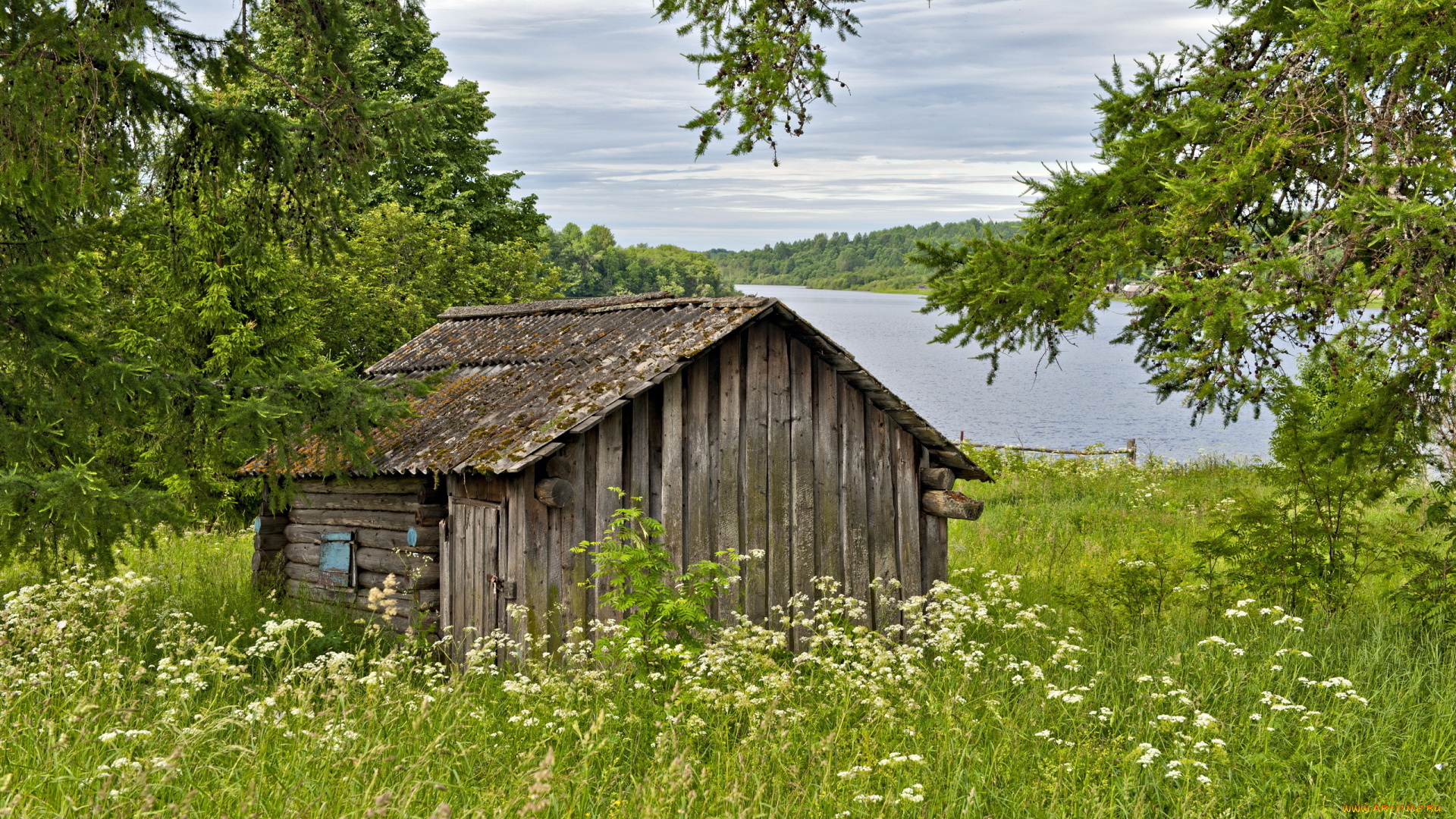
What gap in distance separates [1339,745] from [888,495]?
5.81 metres

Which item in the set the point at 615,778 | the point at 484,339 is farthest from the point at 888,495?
the point at 615,778

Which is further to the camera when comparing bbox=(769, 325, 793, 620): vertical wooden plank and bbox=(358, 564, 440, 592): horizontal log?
bbox=(769, 325, 793, 620): vertical wooden plank

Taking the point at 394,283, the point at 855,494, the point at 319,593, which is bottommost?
the point at 319,593

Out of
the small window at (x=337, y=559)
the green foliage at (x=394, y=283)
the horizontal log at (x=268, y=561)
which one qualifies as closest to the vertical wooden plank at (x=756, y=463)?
the small window at (x=337, y=559)

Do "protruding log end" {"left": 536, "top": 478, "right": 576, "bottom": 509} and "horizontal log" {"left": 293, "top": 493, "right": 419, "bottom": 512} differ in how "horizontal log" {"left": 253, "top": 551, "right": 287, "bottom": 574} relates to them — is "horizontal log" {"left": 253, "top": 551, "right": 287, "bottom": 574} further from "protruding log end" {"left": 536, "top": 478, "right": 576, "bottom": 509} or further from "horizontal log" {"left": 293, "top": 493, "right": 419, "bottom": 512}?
"protruding log end" {"left": 536, "top": 478, "right": 576, "bottom": 509}

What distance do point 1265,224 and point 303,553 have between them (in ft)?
35.3

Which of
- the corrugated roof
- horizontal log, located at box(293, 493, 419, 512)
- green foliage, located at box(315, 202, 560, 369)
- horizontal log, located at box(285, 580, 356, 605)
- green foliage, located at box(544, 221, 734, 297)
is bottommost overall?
horizontal log, located at box(285, 580, 356, 605)

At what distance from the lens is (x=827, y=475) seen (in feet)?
34.4

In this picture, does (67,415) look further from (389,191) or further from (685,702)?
(389,191)

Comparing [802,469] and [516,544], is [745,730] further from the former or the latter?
[802,469]

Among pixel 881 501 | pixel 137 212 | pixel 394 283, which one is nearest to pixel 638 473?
pixel 881 501

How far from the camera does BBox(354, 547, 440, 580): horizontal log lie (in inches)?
386

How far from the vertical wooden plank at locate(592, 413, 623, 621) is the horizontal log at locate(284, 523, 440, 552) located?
6.28ft

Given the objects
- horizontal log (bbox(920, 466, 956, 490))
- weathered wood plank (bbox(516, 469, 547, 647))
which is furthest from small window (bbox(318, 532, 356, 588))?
horizontal log (bbox(920, 466, 956, 490))
